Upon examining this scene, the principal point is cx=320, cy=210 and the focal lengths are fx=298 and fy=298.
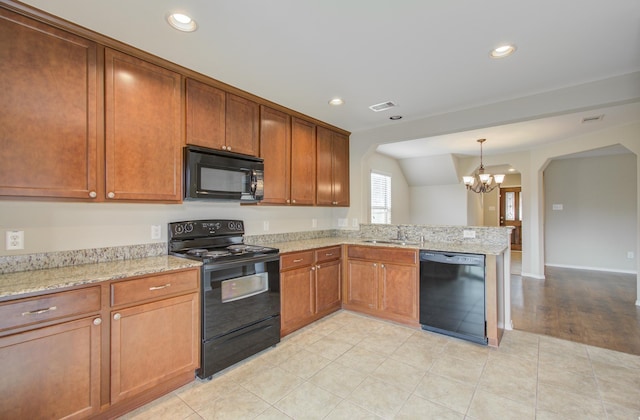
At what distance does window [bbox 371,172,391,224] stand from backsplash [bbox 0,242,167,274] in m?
4.59

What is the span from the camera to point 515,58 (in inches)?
87.8

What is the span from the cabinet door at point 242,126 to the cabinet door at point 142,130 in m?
0.47

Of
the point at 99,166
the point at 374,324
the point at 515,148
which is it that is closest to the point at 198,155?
the point at 99,166

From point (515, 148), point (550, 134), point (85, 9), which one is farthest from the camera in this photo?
point (515, 148)

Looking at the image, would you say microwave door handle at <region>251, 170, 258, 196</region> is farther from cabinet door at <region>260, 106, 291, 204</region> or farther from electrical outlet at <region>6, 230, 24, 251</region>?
electrical outlet at <region>6, 230, 24, 251</region>

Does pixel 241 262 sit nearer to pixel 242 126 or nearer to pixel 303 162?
pixel 242 126

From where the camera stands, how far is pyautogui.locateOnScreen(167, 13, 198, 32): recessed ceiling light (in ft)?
5.78

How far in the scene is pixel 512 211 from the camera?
955 cm

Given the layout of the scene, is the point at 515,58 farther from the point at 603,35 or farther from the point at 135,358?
the point at 135,358

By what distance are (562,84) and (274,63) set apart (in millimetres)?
2527

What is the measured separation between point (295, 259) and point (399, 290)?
122cm

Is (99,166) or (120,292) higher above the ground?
(99,166)

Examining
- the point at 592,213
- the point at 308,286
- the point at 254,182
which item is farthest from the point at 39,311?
the point at 592,213

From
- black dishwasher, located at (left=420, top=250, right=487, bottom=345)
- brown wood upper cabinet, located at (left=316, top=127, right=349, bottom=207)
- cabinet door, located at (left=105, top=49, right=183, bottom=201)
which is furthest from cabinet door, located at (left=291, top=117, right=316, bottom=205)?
black dishwasher, located at (left=420, top=250, right=487, bottom=345)
